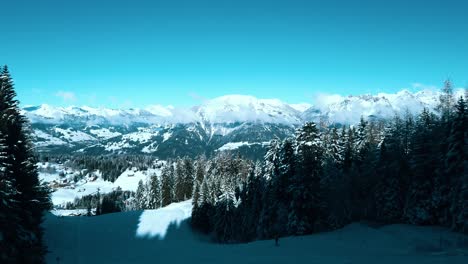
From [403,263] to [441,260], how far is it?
1956mm

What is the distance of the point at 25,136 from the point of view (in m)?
32.2

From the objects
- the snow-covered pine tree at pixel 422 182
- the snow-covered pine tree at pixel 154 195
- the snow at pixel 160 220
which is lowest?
the snow at pixel 160 220

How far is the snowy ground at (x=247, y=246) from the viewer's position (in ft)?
84.7

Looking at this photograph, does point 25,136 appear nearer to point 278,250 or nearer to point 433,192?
point 278,250

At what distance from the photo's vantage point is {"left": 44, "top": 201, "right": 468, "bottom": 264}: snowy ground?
25828 mm

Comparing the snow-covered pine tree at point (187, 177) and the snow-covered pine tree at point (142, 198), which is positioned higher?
the snow-covered pine tree at point (187, 177)

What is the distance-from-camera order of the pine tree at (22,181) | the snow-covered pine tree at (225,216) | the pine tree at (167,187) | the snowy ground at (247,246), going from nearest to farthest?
the snowy ground at (247,246)
the pine tree at (22,181)
the snow-covered pine tree at (225,216)
the pine tree at (167,187)

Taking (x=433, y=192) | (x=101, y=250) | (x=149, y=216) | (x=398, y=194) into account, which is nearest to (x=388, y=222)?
(x=398, y=194)

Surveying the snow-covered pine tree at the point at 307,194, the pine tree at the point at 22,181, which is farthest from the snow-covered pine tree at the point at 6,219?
the snow-covered pine tree at the point at 307,194

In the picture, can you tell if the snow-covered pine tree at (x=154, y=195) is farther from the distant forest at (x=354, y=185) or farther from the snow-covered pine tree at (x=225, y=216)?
the distant forest at (x=354, y=185)

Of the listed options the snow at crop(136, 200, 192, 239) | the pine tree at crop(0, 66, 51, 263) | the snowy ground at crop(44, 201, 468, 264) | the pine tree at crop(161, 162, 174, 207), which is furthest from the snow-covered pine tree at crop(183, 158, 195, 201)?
the pine tree at crop(0, 66, 51, 263)

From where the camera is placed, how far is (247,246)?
37.7 metres

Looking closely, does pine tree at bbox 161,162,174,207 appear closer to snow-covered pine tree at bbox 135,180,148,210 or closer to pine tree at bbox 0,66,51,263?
snow-covered pine tree at bbox 135,180,148,210

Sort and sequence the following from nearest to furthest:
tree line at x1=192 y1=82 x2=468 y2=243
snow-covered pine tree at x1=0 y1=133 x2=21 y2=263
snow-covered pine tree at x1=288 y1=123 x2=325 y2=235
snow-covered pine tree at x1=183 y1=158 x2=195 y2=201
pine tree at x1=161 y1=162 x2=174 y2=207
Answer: snow-covered pine tree at x1=0 y1=133 x2=21 y2=263
tree line at x1=192 y1=82 x2=468 y2=243
snow-covered pine tree at x1=288 y1=123 x2=325 y2=235
pine tree at x1=161 y1=162 x2=174 y2=207
snow-covered pine tree at x1=183 y1=158 x2=195 y2=201
